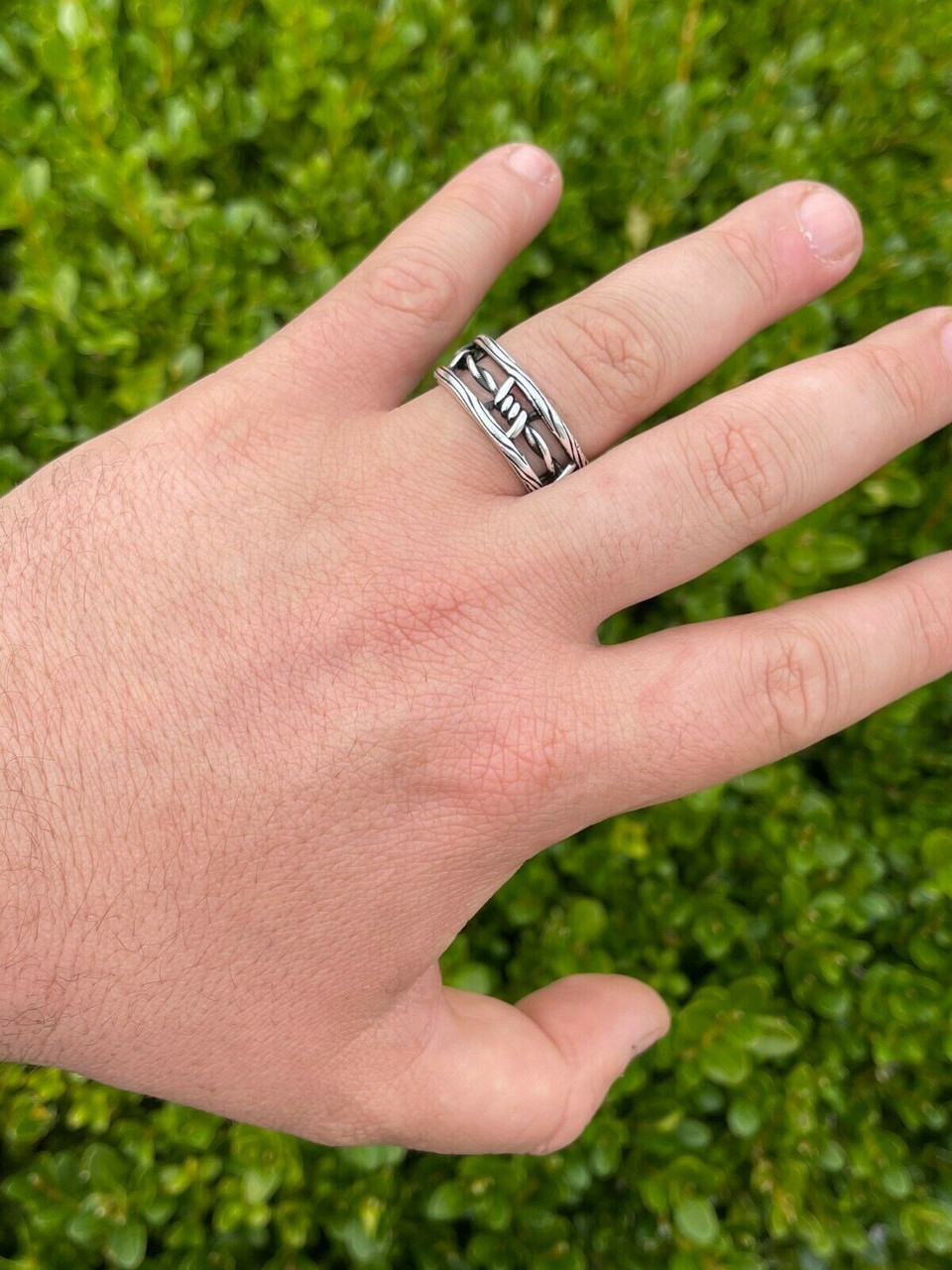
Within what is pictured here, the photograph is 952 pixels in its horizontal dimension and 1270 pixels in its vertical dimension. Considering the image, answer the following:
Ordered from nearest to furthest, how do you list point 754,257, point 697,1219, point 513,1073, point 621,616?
1. point 513,1073
2. point 697,1219
3. point 754,257
4. point 621,616

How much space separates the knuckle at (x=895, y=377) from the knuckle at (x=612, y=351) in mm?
342

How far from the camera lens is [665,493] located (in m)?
1.52

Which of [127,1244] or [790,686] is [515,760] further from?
[127,1244]

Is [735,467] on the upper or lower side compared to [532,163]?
lower

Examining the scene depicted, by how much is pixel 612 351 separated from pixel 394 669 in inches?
26.1

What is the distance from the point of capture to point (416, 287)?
1659 mm

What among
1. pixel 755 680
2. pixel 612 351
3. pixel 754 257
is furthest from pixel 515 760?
pixel 754 257

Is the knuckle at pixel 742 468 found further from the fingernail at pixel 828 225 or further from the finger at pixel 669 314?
the fingernail at pixel 828 225

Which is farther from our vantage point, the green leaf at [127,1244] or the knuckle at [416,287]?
the knuckle at [416,287]

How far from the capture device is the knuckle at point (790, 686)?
1528mm

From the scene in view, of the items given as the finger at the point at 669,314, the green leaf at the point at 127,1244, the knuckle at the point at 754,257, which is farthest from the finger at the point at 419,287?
the green leaf at the point at 127,1244

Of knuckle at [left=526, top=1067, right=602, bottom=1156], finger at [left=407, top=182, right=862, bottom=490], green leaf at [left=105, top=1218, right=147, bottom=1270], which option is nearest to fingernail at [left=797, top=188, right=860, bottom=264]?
finger at [left=407, top=182, right=862, bottom=490]

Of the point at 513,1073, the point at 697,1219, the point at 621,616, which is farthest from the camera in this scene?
the point at 621,616

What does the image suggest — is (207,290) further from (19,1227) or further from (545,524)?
(19,1227)
